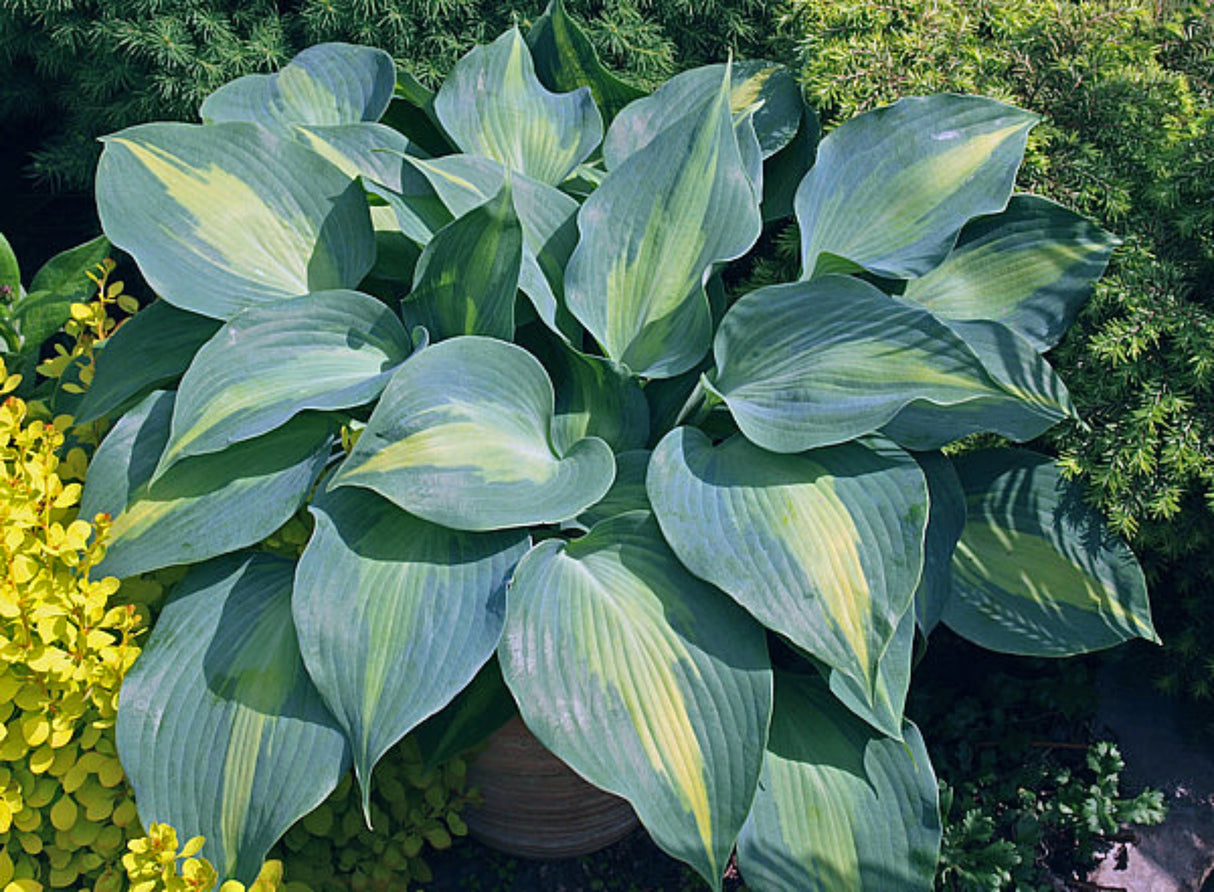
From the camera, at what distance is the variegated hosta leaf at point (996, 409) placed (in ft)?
5.05

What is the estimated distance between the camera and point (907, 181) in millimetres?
1772

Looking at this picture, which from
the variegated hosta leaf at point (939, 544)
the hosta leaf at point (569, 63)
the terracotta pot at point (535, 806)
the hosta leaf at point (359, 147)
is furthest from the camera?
the hosta leaf at point (569, 63)

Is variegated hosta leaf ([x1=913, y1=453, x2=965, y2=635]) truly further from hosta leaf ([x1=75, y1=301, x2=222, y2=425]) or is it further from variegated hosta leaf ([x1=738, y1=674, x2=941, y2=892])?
hosta leaf ([x1=75, y1=301, x2=222, y2=425])

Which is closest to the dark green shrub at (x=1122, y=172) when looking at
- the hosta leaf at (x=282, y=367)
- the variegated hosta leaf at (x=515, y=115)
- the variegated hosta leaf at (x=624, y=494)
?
the variegated hosta leaf at (x=515, y=115)

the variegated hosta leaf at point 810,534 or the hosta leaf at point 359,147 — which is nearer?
the variegated hosta leaf at point 810,534

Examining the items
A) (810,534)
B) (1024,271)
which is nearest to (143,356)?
(810,534)

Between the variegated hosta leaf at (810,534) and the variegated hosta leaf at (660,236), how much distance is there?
0.21m

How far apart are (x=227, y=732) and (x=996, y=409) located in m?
1.14

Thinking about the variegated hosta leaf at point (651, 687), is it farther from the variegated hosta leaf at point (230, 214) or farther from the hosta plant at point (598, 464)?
the variegated hosta leaf at point (230, 214)

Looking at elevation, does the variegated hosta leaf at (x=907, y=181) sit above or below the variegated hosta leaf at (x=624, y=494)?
above

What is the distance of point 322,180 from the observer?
1.73m

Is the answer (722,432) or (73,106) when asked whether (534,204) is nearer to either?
(722,432)

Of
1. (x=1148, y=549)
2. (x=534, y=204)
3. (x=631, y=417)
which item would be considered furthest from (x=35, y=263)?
(x=1148, y=549)

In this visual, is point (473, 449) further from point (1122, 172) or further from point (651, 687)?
point (1122, 172)
